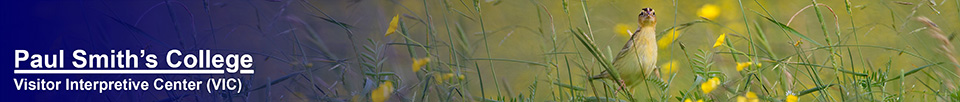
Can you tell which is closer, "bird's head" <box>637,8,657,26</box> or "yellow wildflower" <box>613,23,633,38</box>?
"bird's head" <box>637,8,657,26</box>

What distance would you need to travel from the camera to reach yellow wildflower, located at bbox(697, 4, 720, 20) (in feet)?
4.42

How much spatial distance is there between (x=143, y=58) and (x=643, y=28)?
2.30 feet

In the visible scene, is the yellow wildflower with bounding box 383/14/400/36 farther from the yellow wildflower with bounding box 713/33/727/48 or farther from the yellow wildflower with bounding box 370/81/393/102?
the yellow wildflower with bounding box 713/33/727/48

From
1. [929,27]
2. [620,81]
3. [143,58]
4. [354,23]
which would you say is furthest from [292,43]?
[929,27]

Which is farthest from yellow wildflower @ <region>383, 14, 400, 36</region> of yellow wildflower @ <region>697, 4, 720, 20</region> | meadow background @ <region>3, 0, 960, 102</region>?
yellow wildflower @ <region>697, 4, 720, 20</region>

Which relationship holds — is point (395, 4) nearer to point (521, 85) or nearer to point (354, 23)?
point (354, 23)

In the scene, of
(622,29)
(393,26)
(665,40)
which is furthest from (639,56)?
(393,26)

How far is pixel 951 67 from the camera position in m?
1.18

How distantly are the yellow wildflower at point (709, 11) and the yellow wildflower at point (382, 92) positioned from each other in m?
0.49

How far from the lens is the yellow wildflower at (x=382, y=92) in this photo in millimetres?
1189

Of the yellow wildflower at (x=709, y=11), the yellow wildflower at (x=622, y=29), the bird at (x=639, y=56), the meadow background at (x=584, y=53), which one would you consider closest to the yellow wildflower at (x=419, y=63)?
the meadow background at (x=584, y=53)

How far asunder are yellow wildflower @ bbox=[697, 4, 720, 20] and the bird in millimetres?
192

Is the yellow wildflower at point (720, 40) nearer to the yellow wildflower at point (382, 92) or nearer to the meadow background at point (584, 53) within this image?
the meadow background at point (584, 53)

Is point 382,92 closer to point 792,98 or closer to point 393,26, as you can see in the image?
point 393,26
